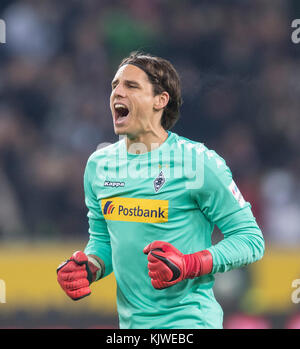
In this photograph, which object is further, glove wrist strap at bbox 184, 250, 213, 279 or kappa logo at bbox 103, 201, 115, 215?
kappa logo at bbox 103, 201, 115, 215

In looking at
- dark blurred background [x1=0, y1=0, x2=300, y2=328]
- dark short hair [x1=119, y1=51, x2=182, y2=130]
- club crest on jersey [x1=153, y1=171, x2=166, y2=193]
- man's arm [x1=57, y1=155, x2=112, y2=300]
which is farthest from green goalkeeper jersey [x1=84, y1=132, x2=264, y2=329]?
dark blurred background [x1=0, y1=0, x2=300, y2=328]

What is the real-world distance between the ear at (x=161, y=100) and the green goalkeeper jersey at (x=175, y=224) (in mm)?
202

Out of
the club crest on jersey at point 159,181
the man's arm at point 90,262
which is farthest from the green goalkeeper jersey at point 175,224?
the man's arm at point 90,262

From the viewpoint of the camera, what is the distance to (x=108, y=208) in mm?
3148

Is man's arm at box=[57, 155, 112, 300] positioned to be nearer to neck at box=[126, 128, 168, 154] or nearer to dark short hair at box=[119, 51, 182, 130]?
neck at box=[126, 128, 168, 154]

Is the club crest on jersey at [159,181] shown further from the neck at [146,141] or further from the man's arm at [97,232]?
the man's arm at [97,232]

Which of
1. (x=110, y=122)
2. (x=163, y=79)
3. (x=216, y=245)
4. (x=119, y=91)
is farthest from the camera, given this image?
(x=110, y=122)

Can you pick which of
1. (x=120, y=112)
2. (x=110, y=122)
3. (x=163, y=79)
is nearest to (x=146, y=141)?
(x=120, y=112)

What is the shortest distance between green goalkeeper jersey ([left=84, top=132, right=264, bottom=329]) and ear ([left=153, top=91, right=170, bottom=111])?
20 centimetres

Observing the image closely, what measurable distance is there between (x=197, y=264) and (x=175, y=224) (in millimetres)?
276

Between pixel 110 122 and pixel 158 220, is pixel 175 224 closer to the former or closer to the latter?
pixel 158 220

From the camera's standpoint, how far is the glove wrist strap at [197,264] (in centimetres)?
278

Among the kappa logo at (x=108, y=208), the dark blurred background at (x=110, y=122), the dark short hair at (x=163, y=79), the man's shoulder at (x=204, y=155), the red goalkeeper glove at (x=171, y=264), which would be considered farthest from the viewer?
the dark blurred background at (x=110, y=122)

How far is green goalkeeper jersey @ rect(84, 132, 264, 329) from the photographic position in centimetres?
290
